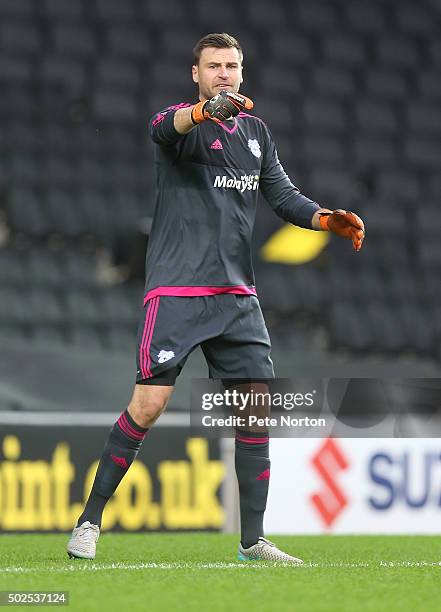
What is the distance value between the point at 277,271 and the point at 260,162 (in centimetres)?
591

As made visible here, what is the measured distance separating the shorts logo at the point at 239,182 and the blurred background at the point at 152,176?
8.11ft

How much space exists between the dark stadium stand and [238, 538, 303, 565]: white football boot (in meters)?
4.36

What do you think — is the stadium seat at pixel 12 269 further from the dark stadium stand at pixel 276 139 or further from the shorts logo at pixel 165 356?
the shorts logo at pixel 165 356

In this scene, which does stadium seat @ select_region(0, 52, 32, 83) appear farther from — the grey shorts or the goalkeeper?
the grey shorts

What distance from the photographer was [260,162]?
4.22 m

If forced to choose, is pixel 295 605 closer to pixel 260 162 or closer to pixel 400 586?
pixel 400 586

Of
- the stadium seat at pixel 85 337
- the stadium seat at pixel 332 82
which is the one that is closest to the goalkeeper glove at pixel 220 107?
the stadium seat at pixel 85 337

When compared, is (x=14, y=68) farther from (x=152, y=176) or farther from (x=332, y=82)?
(x=332, y=82)

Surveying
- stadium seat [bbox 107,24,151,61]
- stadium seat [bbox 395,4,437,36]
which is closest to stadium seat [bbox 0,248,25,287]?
stadium seat [bbox 107,24,151,61]

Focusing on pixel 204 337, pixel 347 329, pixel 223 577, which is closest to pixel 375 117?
pixel 347 329

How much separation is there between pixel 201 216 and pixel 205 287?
22 centimetres

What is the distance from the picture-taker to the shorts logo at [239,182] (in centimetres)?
409

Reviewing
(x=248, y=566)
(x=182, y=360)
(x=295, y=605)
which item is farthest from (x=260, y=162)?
(x=295, y=605)

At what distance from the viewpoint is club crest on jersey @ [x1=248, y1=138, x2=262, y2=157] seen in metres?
4.20
